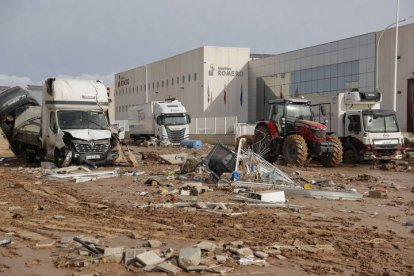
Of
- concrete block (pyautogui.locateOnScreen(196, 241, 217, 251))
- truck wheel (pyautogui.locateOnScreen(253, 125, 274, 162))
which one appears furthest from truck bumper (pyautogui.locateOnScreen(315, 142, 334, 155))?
concrete block (pyautogui.locateOnScreen(196, 241, 217, 251))

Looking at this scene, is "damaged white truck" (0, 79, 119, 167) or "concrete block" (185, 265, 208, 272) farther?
"damaged white truck" (0, 79, 119, 167)

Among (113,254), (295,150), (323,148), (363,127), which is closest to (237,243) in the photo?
(113,254)

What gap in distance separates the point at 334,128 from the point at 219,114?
1414 inches

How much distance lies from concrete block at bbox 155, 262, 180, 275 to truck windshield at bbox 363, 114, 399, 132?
18234 mm

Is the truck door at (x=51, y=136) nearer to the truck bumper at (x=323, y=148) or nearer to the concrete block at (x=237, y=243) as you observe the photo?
the truck bumper at (x=323, y=148)

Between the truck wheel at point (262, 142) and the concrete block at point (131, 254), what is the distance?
15.3m

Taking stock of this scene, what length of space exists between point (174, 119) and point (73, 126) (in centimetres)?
1854

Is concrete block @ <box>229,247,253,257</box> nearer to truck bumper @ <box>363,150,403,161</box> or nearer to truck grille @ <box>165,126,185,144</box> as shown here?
truck bumper @ <box>363,150,403,161</box>

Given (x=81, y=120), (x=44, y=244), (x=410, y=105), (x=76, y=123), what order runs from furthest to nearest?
(x=410, y=105)
(x=81, y=120)
(x=76, y=123)
(x=44, y=244)

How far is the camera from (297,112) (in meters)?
22.0

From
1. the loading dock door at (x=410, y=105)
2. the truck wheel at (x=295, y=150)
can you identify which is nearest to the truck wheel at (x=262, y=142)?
the truck wheel at (x=295, y=150)

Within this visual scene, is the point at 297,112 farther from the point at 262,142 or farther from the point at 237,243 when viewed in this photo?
the point at 237,243

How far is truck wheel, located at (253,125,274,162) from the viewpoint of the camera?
72.4 feet

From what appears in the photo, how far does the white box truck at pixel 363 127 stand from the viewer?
22.7 meters
